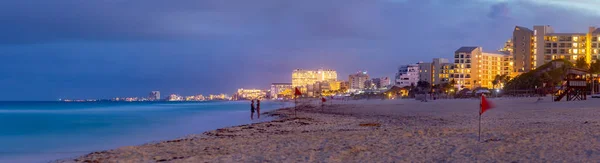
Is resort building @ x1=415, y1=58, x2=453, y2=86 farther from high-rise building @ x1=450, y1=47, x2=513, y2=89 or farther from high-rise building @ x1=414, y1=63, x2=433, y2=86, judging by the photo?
high-rise building @ x1=450, y1=47, x2=513, y2=89

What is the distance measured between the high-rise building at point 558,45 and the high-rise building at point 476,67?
31.0ft

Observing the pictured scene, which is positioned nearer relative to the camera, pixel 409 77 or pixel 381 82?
pixel 409 77

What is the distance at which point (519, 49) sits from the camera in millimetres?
100438

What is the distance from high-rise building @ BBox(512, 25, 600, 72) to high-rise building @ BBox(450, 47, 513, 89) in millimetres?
9438

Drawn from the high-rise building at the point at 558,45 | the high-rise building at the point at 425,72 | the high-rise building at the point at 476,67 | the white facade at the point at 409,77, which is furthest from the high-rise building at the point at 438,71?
the white facade at the point at 409,77

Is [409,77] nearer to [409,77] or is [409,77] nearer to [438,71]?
[409,77]

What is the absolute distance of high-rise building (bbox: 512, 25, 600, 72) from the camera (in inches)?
3656

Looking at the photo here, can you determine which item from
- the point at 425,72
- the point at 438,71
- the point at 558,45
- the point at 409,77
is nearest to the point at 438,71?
the point at 438,71

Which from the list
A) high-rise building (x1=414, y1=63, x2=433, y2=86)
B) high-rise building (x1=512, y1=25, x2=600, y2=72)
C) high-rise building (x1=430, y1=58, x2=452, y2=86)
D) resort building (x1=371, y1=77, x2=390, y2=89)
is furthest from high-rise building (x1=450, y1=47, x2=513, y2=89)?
resort building (x1=371, y1=77, x2=390, y2=89)

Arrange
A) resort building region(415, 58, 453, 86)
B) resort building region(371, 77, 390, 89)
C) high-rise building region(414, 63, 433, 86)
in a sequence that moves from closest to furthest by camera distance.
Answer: resort building region(415, 58, 453, 86), high-rise building region(414, 63, 433, 86), resort building region(371, 77, 390, 89)

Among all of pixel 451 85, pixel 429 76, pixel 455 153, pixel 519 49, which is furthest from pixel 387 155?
pixel 429 76

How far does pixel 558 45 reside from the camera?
94312 millimetres

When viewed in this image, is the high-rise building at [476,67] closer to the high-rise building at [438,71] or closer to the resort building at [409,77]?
the high-rise building at [438,71]

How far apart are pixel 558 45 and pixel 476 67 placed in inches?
653
